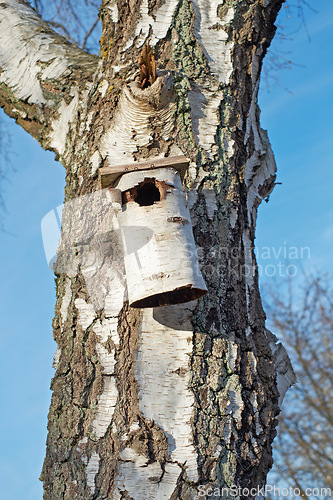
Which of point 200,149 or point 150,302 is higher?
point 200,149

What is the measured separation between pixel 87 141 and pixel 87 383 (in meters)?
0.94

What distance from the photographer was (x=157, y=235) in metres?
1.50

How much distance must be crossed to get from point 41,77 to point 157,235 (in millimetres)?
1212

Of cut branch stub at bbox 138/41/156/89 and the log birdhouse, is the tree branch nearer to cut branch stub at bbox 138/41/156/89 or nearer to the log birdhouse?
cut branch stub at bbox 138/41/156/89

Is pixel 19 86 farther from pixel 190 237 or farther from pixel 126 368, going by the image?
pixel 126 368

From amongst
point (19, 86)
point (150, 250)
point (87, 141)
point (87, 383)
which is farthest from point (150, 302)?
point (19, 86)

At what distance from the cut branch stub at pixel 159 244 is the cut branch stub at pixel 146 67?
15.5 inches

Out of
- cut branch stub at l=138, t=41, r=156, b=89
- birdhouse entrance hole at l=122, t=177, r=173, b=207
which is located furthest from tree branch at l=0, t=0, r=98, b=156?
birdhouse entrance hole at l=122, t=177, r=173, b=207

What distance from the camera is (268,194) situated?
7.37 ft

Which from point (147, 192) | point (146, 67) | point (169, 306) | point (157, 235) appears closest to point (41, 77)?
point (146, 67)

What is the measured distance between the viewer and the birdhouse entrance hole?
1587 mm

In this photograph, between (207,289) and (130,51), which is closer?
(207,289)

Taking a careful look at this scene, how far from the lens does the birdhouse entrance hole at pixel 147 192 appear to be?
1.59 metres

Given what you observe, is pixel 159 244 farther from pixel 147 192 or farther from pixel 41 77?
pixel 41 77
